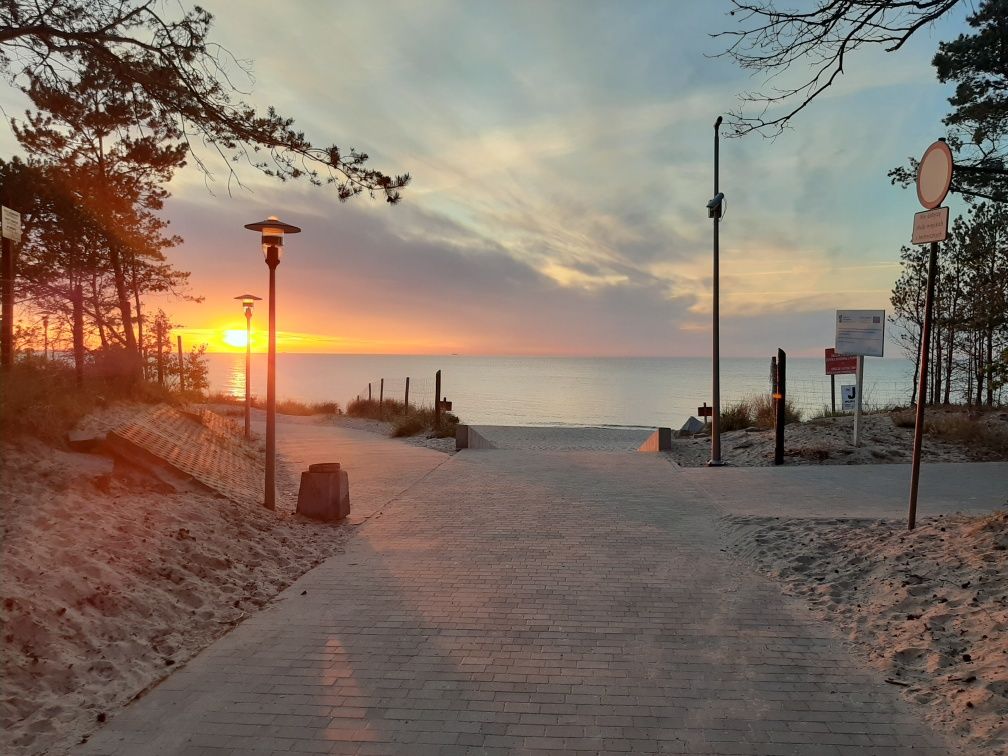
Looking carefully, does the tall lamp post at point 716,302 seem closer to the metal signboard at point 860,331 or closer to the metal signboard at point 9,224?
the metal signboard at point 860,331

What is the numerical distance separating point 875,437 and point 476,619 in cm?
1190

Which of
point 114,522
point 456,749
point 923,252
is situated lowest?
point 456,749

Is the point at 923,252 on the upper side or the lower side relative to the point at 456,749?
upper

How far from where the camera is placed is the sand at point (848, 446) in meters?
12.1

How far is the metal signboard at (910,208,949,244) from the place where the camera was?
599cm

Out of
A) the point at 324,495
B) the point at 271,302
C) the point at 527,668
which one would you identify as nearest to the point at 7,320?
the point at 271,302

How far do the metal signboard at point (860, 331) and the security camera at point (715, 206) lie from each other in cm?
406

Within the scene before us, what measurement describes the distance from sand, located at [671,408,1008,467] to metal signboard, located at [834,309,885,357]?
71.1 inches

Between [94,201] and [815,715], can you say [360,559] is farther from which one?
[94,201]

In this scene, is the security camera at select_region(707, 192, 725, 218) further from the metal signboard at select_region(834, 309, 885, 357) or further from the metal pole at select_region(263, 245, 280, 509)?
Result: the metal pole at select_region(263, 245, 280, 509)

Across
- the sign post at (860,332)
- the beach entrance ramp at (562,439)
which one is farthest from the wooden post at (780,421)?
the beach entrance ramp at (562,439)

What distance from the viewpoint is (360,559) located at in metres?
6.10

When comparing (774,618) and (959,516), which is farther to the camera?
(959,516)

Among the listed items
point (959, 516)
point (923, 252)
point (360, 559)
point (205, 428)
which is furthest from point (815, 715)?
point (923, 252)
